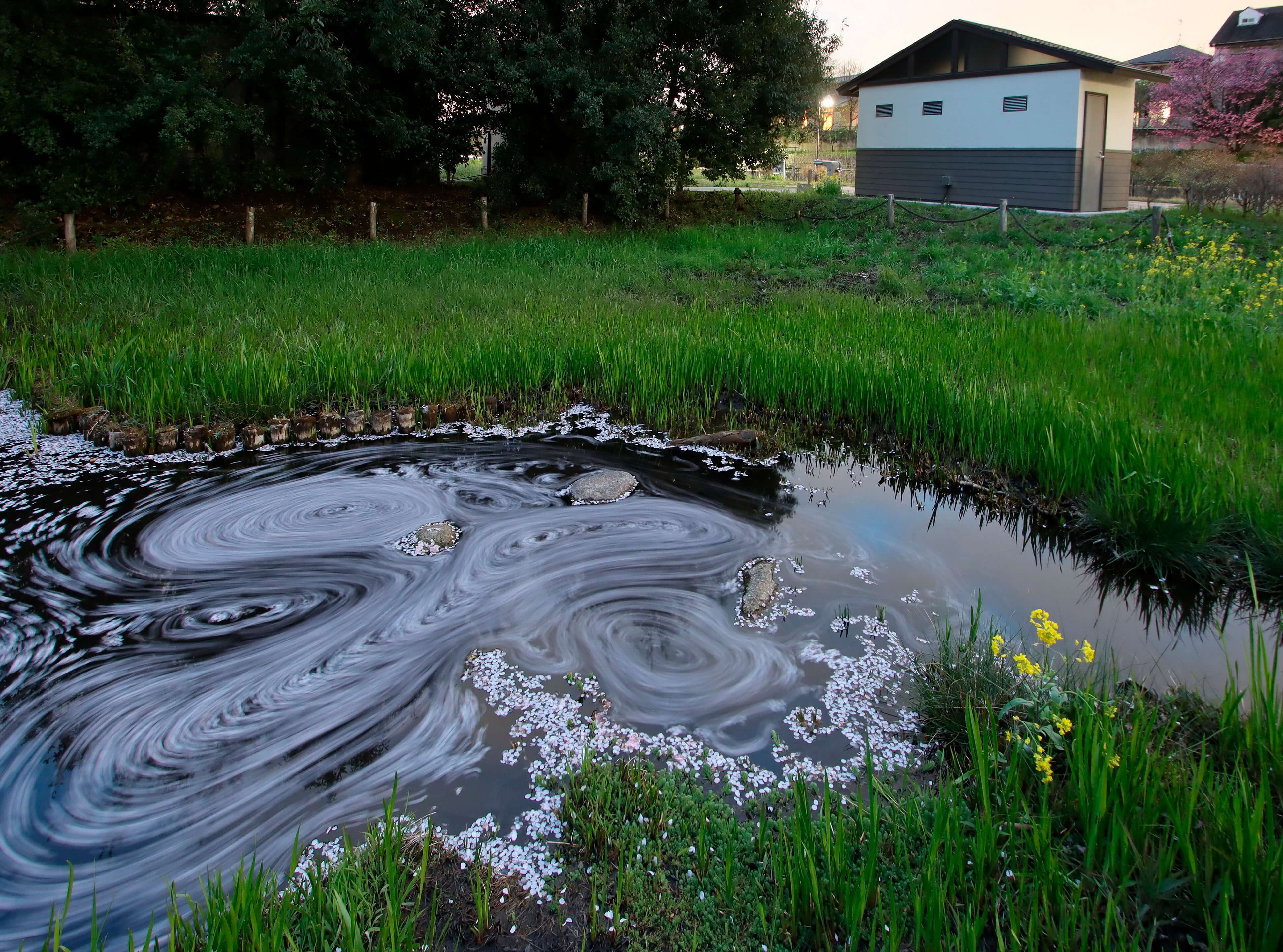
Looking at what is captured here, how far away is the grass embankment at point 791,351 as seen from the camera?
188 inches

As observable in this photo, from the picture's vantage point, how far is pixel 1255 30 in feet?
106

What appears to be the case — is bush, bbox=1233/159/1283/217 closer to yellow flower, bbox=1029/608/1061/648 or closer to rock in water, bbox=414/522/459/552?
yellow flower, bbox=1029/608/1061/648

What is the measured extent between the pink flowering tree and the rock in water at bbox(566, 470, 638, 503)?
23.7 meters

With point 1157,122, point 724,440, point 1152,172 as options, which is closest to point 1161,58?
point 1157,122

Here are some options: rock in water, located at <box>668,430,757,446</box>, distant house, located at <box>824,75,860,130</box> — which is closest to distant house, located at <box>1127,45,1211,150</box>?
distant house, located at <box>824,75,860,130</box>

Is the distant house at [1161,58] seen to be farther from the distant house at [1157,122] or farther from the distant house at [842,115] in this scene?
the distant house at [842,115]

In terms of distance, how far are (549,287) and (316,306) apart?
272 cm

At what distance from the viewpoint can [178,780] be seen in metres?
2.81

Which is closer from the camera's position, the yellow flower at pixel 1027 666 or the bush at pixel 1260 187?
the yellow flower at pixel 1027 666

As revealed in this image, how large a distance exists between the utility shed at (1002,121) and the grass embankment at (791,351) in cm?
710

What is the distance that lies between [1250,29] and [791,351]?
37.2 metres

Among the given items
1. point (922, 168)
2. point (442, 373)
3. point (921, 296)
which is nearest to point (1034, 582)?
point (442, 373)

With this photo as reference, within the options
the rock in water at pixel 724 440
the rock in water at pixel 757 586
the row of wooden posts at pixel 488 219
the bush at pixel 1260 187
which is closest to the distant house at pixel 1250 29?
the bush at pixel 1260 187

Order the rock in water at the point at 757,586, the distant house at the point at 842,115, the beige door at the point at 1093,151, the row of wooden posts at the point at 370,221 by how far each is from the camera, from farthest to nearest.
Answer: the distant house at the point at 842,115 < the beige door at the point at 1093,151 < the row of wooden posts at the point at 370,221 < the rock in water at the point at 757,586
